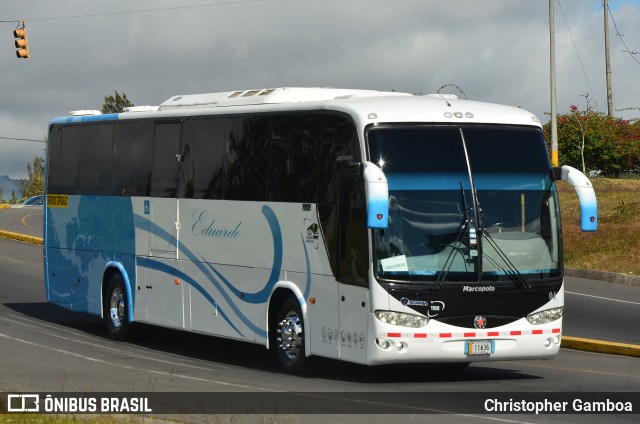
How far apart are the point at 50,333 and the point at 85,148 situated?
3.04 m

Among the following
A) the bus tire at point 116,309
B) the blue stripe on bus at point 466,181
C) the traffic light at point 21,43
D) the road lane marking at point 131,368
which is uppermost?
the traffic light at point 21,43

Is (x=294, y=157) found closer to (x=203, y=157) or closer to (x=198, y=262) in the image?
(x=203, y=157)

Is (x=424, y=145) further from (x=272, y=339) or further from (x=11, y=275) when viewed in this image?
(x=11, y=275)

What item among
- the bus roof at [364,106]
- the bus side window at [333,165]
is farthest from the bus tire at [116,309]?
the bus side window at [333,165]

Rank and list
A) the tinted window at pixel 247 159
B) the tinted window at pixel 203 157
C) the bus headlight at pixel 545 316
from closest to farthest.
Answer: the bus headlight at pixel 545 316 < the tinted window at pixel 247 159 < the tinted window at pixel 203 157

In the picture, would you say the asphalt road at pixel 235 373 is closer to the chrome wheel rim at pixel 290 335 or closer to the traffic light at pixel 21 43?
the chrome wheel rim at pixel 290 335

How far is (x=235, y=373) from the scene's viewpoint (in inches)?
614

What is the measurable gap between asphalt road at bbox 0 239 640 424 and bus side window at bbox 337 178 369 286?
1.23 meters

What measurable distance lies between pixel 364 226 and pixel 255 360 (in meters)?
4.43

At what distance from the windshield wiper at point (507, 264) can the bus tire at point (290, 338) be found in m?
2.54

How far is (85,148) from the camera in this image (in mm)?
21047

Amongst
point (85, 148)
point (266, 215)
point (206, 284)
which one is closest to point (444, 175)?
point (266, 215)

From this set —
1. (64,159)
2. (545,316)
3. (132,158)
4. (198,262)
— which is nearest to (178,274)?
(198,262)

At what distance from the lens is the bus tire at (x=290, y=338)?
602 inches
